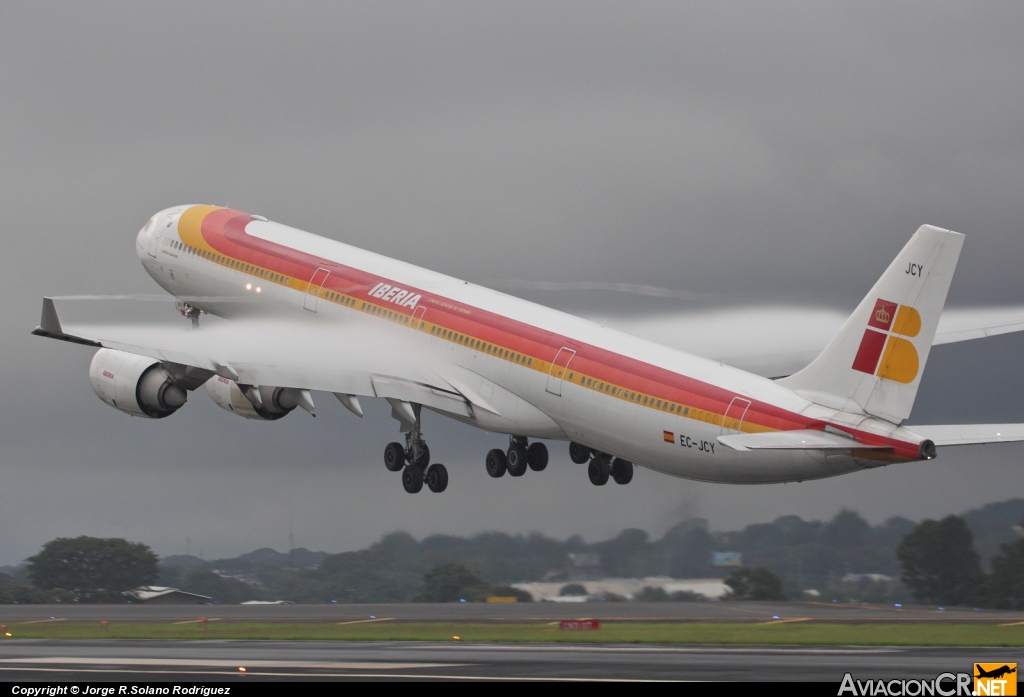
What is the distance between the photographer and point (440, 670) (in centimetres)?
3234

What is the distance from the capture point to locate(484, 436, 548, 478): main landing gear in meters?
48.1

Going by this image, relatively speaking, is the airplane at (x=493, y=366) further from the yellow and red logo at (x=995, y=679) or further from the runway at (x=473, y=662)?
the yellow and red logo at (x=995, y=679)

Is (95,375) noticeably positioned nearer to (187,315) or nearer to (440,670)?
(187,315)

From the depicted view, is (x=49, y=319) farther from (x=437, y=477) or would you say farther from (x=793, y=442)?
(x=793, y=442)

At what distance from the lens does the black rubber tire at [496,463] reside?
159ft

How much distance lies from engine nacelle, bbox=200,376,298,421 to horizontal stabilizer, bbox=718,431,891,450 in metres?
17.5

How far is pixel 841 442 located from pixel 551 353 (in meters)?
10.3

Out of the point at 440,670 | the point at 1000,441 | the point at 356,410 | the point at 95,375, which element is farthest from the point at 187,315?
the point at 1000,441

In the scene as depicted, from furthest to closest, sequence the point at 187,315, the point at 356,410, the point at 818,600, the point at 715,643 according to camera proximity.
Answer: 1. the point at 818,600
2. the point at 187,315
3. the point at 356,410
4. the point at 715,643

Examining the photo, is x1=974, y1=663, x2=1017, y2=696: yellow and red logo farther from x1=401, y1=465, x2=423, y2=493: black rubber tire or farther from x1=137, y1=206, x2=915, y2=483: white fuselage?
x1=401, y1=465, x2=423, y2=493: black rubber tire

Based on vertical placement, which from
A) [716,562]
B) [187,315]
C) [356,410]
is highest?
[187,315]

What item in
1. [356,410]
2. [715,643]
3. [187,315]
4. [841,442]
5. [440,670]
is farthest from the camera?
[187,315]

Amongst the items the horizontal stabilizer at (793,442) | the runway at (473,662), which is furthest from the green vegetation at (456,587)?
the horizontal stabilizer at (793,442)

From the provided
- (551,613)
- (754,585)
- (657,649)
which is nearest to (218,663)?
(657,649)
